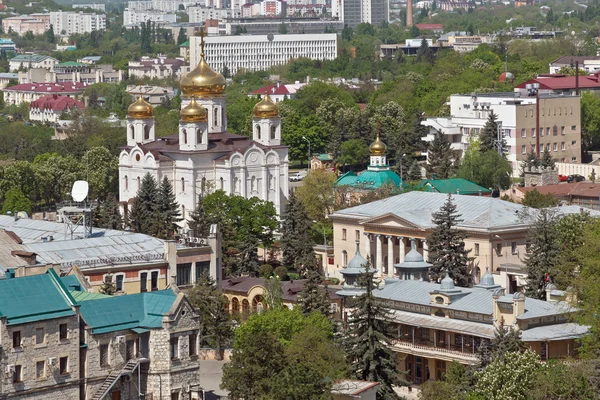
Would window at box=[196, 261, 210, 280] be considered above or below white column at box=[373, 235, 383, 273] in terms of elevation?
above

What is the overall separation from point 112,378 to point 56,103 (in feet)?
394

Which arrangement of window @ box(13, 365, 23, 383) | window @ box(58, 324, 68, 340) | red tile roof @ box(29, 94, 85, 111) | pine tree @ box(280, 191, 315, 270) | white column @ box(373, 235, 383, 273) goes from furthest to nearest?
red tile roof @ box(29, 94, 85, 111)
pine tree @ box(280, 191, 315, 270)
white column @ box(373, 235, 383, 273)
window @ box(58, 324, 68, 340)
window @ box(13, 365, 23, 383)

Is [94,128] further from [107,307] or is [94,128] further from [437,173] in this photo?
[107,307]

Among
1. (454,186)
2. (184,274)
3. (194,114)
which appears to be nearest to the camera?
(184,274)

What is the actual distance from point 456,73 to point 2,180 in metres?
65.5

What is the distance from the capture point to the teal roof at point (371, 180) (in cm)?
8357

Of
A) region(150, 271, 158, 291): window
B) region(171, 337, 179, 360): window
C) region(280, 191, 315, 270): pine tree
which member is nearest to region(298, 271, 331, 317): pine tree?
region(150, 271, 158, 291): window

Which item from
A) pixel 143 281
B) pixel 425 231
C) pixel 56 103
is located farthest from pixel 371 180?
pixel 56 103

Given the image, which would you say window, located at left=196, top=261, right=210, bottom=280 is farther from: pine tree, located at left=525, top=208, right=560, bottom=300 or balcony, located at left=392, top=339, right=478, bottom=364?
pine tree, located at left=525, top=208, right=560, bottom=300

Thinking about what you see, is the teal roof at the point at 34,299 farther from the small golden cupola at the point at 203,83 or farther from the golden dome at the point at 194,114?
the small golden cupola at the point at 203,83

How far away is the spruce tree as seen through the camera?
7262 cm

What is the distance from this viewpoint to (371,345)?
48.2 m

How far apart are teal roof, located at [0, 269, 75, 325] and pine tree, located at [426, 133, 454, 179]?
4925 centimetres

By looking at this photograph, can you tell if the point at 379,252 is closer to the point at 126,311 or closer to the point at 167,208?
the point at 167,208
